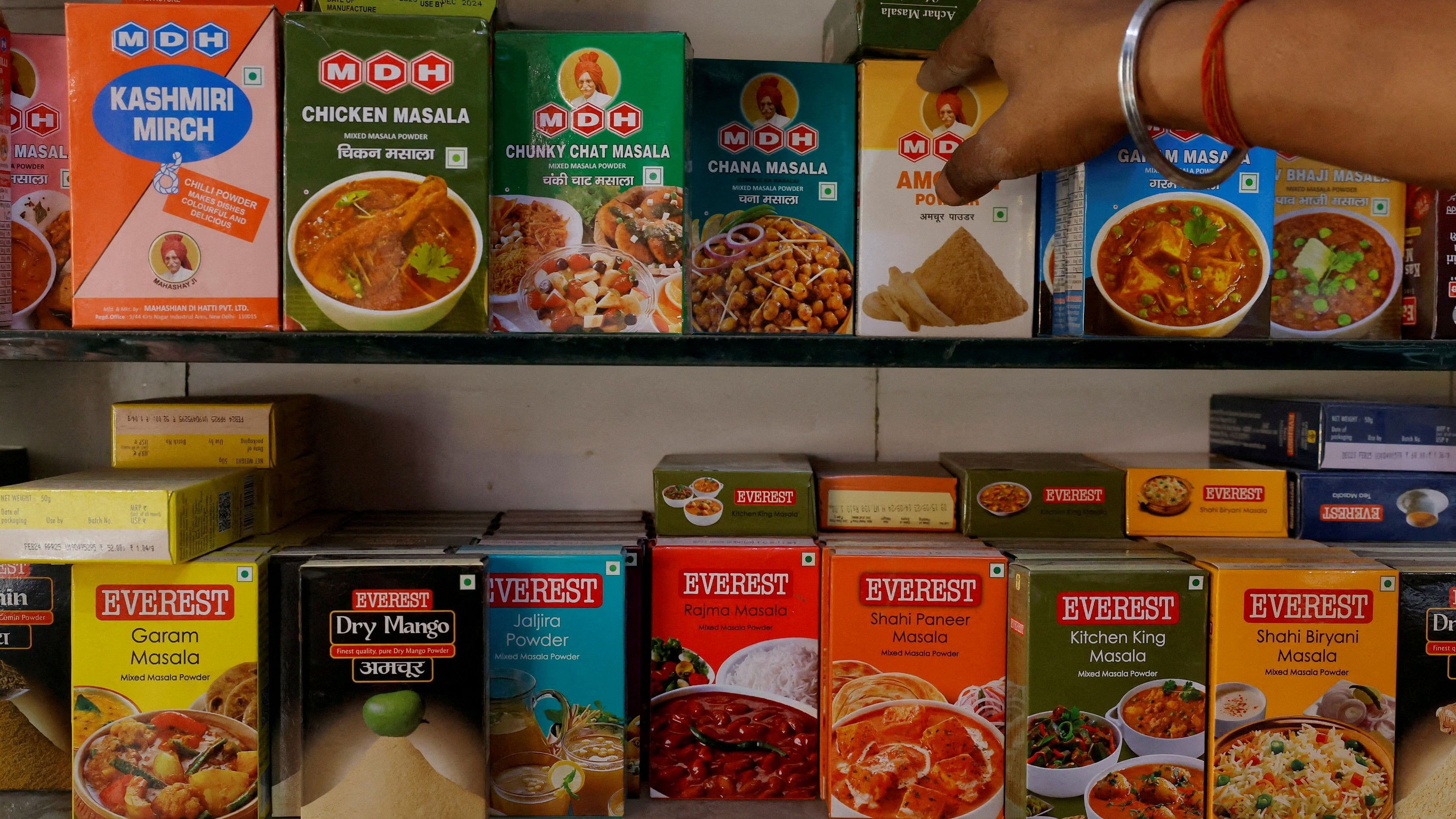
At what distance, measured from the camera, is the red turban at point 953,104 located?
134 centimetres

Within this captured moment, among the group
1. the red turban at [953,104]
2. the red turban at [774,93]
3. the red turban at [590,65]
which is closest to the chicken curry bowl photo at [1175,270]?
the red turban at [953,104]

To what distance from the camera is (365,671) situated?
1285 millimetres

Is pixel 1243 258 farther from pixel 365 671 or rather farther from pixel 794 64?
pixel 365 671

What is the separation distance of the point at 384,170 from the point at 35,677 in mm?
858

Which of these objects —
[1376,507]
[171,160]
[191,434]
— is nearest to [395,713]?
[191,434]

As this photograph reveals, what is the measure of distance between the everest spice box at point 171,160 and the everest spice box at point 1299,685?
4.51 feet

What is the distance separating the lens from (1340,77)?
0.86m

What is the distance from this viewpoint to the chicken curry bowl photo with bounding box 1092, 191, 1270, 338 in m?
1.29

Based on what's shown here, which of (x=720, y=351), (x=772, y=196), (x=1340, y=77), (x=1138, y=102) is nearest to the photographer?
(x=1340, y=77)

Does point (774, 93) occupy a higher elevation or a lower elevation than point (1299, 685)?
higher

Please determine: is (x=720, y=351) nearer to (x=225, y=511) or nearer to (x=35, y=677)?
(x=225, y=511)

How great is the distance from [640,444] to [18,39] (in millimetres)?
1088

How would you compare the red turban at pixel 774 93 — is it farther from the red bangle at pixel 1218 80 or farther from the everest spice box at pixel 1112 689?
the everest spice box at pixel 1112 689

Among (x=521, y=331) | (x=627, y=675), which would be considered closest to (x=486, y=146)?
(x=521, y=331)
